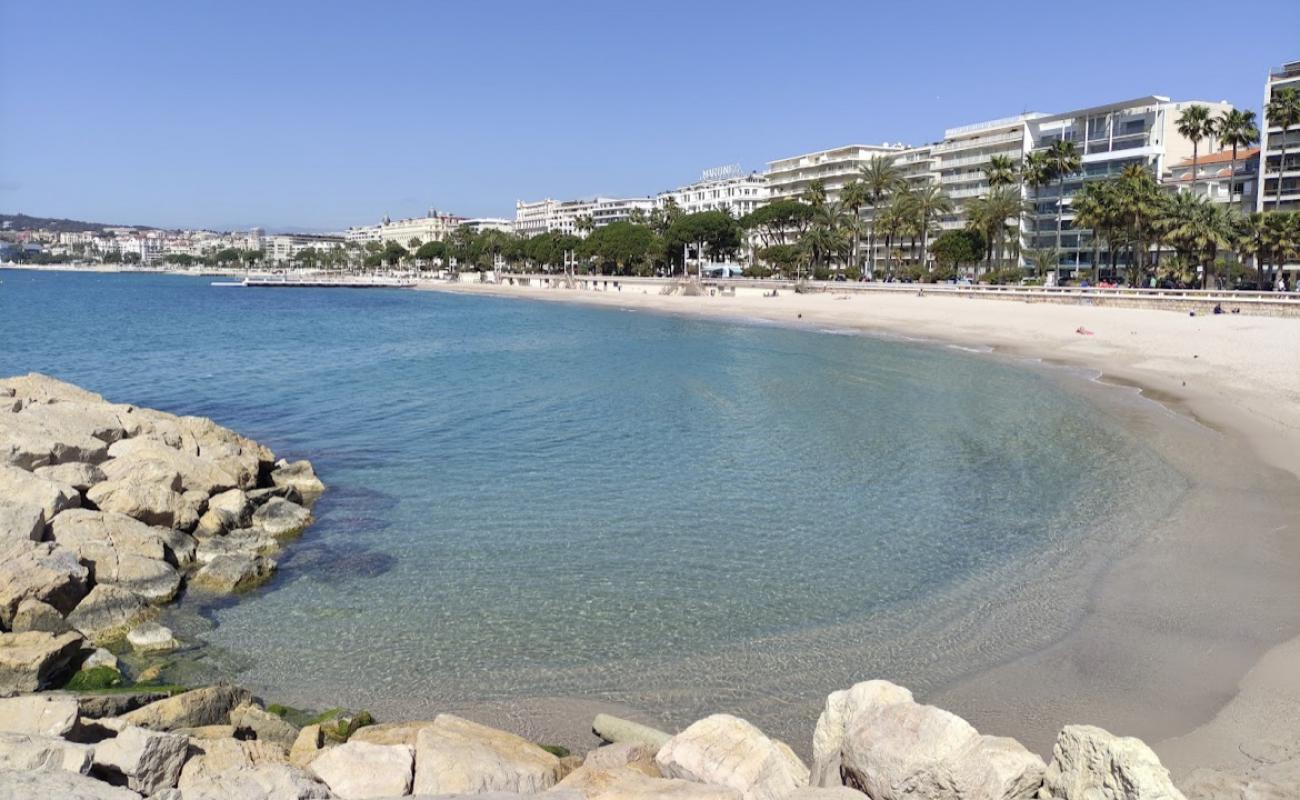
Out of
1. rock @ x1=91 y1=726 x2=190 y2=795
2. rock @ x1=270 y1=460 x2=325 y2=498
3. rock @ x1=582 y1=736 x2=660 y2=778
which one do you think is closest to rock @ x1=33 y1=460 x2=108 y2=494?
rock @ x1=270 y1=460 x2=325 y2=498

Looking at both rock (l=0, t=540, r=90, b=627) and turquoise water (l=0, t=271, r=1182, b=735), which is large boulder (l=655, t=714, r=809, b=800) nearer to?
turquoise water (l=0, t=271, r=1182, b=735)

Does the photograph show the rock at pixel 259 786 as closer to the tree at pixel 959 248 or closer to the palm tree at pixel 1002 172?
the palm tree at pixel 1002 172

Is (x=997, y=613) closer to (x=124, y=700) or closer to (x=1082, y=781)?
(x=1082, y=781)

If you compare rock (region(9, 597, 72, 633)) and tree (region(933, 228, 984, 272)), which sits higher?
tree (region(933, 228, 984, 272))

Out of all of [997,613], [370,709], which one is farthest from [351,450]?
[997,613]

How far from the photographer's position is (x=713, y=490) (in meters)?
17.5

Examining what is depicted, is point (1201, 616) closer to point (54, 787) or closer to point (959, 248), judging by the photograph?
point (54, 787)

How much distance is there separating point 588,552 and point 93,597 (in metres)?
6.24

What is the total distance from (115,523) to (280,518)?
2.58m

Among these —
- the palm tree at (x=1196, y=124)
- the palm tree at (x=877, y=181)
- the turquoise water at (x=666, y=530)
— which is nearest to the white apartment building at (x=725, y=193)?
the palm tree at (x=877, y=181)

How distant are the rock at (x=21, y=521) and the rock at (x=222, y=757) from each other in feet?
21.0

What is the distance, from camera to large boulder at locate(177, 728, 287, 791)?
A: 6.09 m

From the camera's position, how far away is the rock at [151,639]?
10.3 m

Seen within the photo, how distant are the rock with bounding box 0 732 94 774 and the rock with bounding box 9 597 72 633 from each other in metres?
4.97
